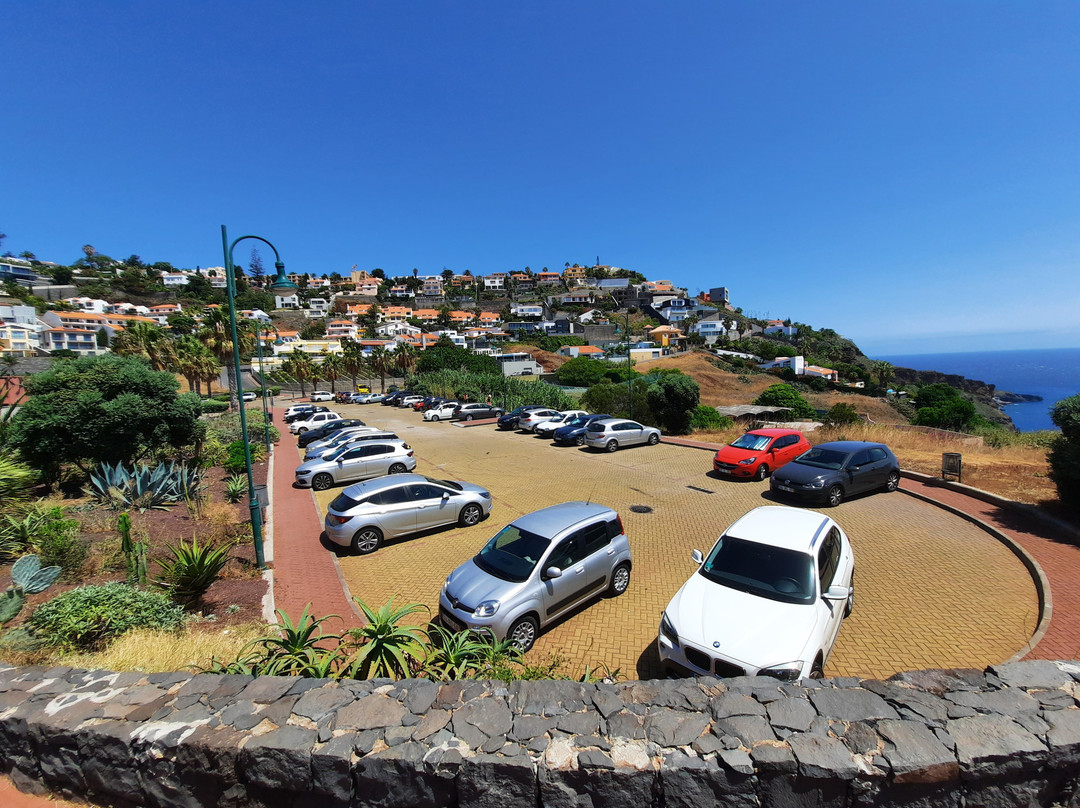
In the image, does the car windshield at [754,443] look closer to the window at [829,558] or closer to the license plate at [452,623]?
the window at [829,558]

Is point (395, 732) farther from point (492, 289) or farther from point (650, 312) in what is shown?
point (492, 289)

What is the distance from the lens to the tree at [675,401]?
923 inches

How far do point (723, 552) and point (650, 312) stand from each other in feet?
437

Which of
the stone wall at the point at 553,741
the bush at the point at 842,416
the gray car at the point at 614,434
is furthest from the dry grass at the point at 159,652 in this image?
the bush at the point at 842,416

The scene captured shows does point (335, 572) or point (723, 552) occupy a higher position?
point (723, 552)

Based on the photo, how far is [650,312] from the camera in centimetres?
13250

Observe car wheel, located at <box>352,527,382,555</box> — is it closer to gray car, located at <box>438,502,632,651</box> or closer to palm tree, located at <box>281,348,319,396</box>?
gray car, located at <box>438,502,632,651</box>

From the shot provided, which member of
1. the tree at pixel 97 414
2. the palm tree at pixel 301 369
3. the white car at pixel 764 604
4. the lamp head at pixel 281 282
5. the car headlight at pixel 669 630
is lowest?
the car headlight at pixel 669 630

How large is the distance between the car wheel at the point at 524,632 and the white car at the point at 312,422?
22.9m

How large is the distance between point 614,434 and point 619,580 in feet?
39.8

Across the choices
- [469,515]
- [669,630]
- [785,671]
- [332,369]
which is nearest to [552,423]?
[469,515]

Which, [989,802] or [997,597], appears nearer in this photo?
[989,802]

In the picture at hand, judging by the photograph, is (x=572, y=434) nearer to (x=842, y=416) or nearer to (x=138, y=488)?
(x=138, y=488)

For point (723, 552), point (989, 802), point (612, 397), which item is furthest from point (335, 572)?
point (612, 397)
